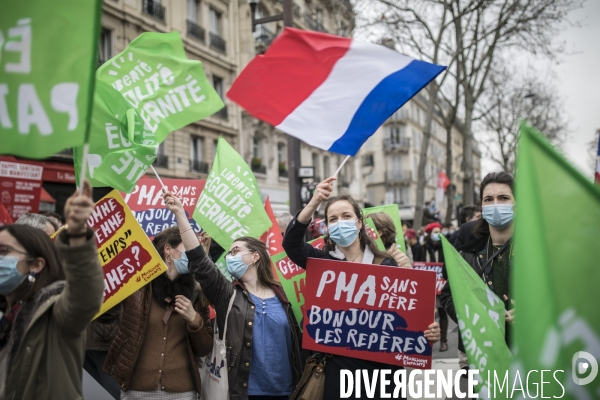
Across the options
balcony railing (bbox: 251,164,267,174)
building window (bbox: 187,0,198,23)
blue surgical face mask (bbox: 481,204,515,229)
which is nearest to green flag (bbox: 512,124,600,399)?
blue surgical face mask (bbox: 481,204,515,229)

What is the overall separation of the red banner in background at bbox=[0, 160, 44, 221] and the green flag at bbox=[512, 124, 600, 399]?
24.7 ft

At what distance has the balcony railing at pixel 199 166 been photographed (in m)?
21.6

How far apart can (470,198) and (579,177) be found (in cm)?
1956

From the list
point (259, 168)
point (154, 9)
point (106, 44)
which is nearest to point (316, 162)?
point (259, 168)

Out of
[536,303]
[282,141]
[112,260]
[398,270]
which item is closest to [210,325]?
[112,260]

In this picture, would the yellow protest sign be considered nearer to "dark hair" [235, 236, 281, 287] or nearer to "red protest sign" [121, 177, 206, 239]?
"dark hair" [235, 236, 281, 287]

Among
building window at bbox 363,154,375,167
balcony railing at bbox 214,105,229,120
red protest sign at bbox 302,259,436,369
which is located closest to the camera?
red protest sign at bbox 302,259,436,369

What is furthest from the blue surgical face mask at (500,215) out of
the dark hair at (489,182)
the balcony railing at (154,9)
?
the balcony railing at (154,9)

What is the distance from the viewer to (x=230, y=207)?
192 inches

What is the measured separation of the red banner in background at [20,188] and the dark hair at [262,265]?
5.26 meters

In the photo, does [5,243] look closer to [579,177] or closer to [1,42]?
[1,42]

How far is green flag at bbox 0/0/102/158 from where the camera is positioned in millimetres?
2057

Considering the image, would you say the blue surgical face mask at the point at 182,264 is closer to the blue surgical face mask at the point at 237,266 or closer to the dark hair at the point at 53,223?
the blue surgical face mask at the point at 237,266

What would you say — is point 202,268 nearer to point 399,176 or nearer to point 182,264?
point 182,264
